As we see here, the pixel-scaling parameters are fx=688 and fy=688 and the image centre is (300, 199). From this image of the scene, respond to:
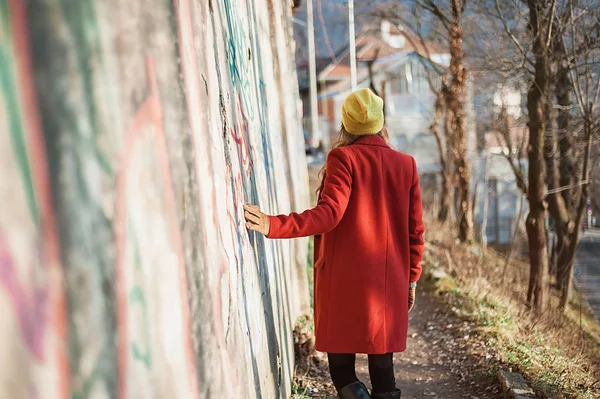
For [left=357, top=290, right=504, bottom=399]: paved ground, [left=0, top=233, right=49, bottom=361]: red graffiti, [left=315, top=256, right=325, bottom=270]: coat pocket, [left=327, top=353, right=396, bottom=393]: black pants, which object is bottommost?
[left=357, top=290, right=504, bottom=399]: paved ground

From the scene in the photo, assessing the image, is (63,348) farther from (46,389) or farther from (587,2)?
(587,2)

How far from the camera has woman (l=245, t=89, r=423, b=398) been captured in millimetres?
3357

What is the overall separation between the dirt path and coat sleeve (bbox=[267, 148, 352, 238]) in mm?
1765

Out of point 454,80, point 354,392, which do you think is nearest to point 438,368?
point 354,392

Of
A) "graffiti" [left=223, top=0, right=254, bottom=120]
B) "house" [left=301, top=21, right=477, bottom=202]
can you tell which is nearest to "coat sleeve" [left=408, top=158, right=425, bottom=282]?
"graffiti" [left=223, top=0, right=254, bottom=120]

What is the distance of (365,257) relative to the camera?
3365 mm

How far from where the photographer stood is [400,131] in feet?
118

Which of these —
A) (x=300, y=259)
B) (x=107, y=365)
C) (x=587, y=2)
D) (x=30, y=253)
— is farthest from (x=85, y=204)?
(x=587, y=2)

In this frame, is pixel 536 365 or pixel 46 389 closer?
pixel 46 389

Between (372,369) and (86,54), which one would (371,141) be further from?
(86,54)

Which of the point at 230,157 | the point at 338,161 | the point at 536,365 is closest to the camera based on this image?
the point at 230,157

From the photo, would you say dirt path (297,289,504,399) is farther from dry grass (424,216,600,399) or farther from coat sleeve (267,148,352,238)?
coat sleeve (267,148,352,238)

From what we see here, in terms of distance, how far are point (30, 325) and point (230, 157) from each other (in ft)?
5.85

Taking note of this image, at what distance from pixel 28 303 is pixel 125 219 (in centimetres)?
40
